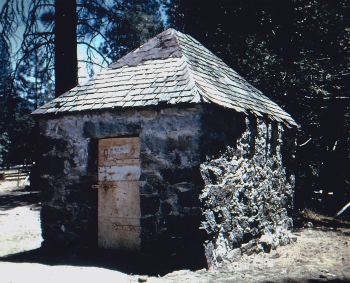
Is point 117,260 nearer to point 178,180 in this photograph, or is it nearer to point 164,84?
point 178,180

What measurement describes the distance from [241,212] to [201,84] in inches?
94.2

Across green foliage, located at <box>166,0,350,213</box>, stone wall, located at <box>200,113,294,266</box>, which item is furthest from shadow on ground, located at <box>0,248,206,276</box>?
green foliage, located at <box>166,0,350,213</box>

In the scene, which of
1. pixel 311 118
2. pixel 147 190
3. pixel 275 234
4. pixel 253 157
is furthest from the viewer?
pixel 311 118

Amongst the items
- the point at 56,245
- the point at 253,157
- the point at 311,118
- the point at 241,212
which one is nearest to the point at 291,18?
the point at 311,118

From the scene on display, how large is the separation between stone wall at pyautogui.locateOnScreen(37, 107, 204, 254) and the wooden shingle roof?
23cm

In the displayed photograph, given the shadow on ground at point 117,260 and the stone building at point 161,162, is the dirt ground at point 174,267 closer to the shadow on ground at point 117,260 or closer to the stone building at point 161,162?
the shadow on ground at point 117,260

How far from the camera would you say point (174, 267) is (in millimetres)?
5496

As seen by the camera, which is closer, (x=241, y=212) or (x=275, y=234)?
(x=241, y=212)

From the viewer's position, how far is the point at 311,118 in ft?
43.4

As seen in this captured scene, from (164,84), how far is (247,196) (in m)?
2.57

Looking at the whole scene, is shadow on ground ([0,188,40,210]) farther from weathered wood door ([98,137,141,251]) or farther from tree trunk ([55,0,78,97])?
weathered wood door ([98,137,141,251])

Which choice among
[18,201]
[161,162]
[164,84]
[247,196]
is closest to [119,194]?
[161,162]

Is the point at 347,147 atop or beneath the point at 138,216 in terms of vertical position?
atop

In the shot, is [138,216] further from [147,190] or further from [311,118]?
[311,118]
